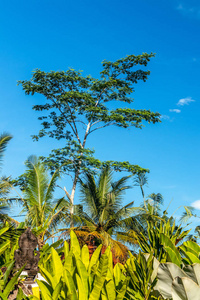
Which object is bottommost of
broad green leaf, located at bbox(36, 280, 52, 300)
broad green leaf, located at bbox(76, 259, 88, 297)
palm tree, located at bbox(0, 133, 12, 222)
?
broad green leaf, located at bbox(36, 280, 52, 300)

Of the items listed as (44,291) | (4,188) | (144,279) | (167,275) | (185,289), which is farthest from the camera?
(4,188)

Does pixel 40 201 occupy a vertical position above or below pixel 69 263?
above

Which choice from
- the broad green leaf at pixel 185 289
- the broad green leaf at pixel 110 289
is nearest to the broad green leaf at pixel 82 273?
the broad green leaf at pixel 110 289

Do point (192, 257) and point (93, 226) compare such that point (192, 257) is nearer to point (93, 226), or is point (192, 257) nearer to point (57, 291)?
point (57, 291)

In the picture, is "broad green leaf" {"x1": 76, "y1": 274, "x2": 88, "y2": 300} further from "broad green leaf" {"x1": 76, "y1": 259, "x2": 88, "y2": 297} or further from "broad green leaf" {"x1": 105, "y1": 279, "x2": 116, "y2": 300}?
"broad green leaf" {"x1": 105, "y1": 279, "x2": 116, "y2": 300}

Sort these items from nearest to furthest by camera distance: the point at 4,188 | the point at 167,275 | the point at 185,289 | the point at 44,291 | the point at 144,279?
the point at 185,289 < the point at 167,275 < the point at 44,291 < the point at 144,279 < the point at 4,188

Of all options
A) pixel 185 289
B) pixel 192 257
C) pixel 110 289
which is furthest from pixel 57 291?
pixel 192 257

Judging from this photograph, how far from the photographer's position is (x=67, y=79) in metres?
19.6

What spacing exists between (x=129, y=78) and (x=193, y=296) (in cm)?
1938

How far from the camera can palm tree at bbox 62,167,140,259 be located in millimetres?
14352

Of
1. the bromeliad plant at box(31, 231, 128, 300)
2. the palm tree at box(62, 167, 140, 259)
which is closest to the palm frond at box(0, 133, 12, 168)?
the palm tree at box(62, 167, 140, 259)

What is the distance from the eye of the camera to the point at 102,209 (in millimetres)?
15359

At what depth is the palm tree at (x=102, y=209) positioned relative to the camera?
1435 centimetres

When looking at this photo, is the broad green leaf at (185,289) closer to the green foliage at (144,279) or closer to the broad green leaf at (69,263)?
the green foliage at (144,279)
